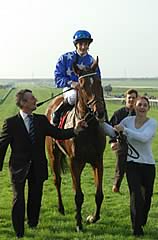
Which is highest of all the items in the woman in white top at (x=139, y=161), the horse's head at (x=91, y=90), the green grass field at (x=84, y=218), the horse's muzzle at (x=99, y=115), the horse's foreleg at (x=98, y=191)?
the horse's head at (x=91, y=90)

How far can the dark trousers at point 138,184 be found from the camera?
20.9ft

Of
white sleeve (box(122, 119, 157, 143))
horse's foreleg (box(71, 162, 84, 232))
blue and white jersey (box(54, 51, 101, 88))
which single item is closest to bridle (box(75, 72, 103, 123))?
white sleeve (box(122, 119, 157, 143))

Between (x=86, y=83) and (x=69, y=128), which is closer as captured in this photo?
(x=86, y=83)

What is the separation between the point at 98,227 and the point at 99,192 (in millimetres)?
527

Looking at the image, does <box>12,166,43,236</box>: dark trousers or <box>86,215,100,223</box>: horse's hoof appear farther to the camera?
<box>86,215,100,223</box>: horse's hoof

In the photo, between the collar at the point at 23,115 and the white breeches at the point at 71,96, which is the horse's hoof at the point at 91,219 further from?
the collar at the point at 23,115

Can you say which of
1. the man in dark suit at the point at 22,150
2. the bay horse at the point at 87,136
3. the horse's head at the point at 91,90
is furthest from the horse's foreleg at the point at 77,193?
the horse's head at the point at 91,90

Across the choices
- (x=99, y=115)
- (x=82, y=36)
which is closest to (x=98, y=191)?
(x=99, y=115)

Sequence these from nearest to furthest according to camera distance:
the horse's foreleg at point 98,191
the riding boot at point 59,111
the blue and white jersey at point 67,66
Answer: the horse's foreleg at point 98,191
the blue and white jersey at point 67,66
the riding boot at point 59,111

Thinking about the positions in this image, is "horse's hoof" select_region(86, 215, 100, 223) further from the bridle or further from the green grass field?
the bridle

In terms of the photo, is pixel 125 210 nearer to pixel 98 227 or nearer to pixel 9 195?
pixel 98 227

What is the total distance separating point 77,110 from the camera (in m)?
6.94

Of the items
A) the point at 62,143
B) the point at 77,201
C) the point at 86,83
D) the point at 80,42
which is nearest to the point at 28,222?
the point at 77,201

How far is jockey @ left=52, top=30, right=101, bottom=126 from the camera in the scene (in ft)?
24.5
